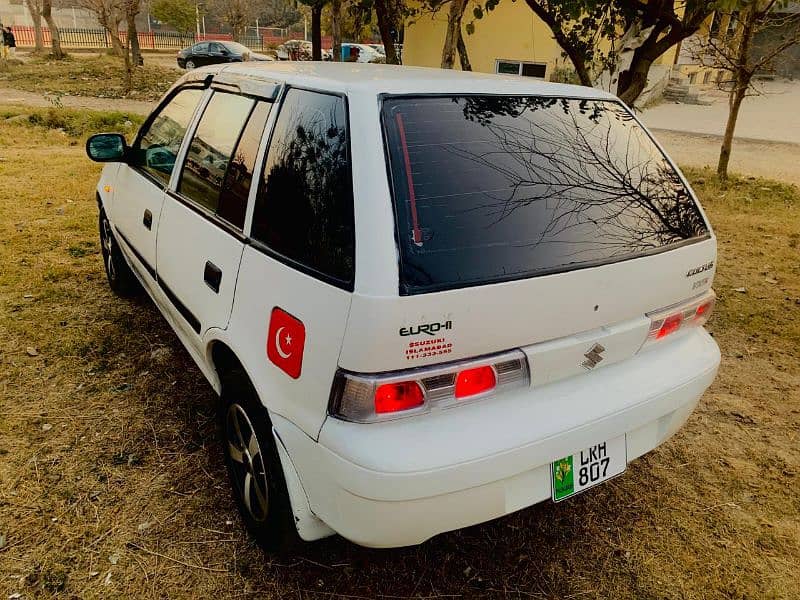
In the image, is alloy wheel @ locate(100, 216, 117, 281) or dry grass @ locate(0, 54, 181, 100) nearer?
alloy wheel @ locate(100, 216, 117, 281)

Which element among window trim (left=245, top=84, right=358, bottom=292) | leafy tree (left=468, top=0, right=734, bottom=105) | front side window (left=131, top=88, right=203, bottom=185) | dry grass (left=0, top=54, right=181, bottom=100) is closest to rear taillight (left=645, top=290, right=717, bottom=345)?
window trim (left=245, top=84, right=358, bottom=292)

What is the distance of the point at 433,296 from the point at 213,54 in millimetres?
24940

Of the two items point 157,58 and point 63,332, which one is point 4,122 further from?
point 157,58

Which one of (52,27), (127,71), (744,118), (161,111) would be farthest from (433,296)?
(52,27)

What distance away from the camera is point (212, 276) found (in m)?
2.37

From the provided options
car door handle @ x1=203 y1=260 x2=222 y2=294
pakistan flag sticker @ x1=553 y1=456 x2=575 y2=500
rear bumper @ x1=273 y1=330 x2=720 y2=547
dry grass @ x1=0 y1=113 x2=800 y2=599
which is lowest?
dry grass @ x1=0 y1=113 x2=800 y2=599

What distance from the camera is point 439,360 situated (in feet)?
5.59

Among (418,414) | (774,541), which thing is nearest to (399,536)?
(418,414)

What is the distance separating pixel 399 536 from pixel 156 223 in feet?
6.71

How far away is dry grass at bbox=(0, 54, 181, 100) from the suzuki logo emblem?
17789mm

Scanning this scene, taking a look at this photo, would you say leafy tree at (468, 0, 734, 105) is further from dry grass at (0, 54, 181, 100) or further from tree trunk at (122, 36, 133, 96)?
dry grass at (0, 54, 181, 100)

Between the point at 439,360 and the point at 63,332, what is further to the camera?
the point at 63,332

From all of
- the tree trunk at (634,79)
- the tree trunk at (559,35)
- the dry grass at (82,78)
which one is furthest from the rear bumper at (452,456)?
the dry grass at (82,78)

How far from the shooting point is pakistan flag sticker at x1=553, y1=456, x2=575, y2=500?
1.94m
